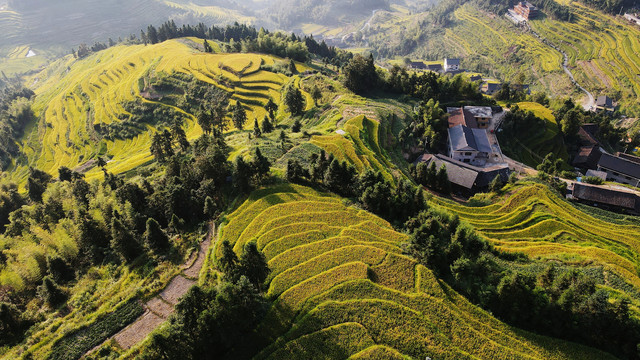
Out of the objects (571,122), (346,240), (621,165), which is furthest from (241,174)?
(571,122)

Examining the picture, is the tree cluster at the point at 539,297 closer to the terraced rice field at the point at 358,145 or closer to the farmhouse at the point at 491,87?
the terraced rice field at the point at 358,145

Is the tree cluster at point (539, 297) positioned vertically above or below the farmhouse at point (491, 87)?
below

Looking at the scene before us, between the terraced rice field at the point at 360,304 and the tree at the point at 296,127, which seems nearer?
the terraced rice field at the point at 360,304

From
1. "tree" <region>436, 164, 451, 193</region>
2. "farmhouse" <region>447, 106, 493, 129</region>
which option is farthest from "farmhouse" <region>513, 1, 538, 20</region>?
"tree" <region>436, 164, 451, 193</region>

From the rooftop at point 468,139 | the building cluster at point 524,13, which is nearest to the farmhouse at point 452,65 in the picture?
the building cluster at point 524,13

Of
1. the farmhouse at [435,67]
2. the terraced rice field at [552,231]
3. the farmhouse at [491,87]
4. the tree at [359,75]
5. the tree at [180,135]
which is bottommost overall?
the terraced rice field at [552,231]

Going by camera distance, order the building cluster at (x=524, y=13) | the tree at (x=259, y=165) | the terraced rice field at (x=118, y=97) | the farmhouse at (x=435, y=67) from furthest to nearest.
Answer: the farmhouse at (x=435, y=67), the building cluster at (x=524, y=13), the terraced rice field at (x=118, y=97), the tree at (x=259, y=165)

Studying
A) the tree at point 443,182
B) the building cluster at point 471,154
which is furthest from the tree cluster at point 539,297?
the building cluster at point 471,154

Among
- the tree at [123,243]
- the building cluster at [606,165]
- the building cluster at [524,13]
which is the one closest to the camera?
the tree at [123,243]

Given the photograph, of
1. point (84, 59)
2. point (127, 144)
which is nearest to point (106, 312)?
point (127, 144)
